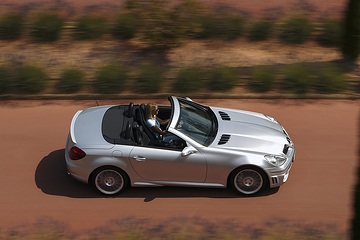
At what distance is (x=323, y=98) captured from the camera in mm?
14906

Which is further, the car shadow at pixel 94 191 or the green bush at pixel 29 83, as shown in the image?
the green bush at pixel 29 83

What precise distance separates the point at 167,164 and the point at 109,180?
3.51ft

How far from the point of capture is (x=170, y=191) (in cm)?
1112

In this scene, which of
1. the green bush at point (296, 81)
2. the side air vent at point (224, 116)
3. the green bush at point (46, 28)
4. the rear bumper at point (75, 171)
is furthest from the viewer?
the green bush at point (46, 28)

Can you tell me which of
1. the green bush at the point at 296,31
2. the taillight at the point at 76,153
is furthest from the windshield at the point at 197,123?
the green bush at the point at 296,31

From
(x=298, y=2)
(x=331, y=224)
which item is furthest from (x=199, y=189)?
(x=298, y=2)

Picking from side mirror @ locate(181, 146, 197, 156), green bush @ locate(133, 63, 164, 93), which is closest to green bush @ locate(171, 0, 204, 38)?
green bush @ locate(133, 63, 164, 93)

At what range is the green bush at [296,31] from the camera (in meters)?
18.8

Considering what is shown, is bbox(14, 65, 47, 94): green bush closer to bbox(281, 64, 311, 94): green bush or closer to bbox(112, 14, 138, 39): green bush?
bbox(112, 14, 138, 39): green bush

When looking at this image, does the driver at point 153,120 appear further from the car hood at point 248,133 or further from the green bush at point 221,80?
the green bush at point 221,80

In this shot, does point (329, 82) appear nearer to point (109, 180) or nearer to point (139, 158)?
point (139, 158)

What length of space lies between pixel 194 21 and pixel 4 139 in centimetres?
801

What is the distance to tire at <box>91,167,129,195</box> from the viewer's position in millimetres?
10764

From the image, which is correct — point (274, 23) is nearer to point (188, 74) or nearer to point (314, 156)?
point (188, 74)
